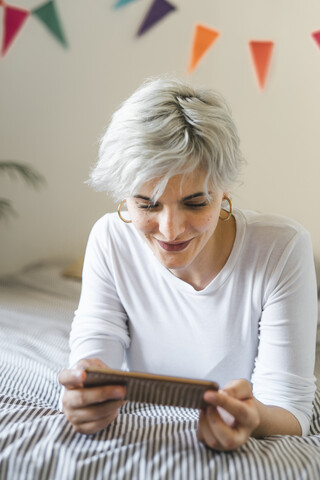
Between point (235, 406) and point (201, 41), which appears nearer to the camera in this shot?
point (235, 406)

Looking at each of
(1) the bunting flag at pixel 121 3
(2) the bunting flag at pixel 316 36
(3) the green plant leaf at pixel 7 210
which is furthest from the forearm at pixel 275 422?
(1) the bunting flag at pixel 121 3

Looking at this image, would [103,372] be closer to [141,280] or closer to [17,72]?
[141,280]

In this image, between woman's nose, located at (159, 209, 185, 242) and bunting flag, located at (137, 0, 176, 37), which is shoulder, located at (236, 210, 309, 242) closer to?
woman's nose, located at (159, 209, 185, 242)

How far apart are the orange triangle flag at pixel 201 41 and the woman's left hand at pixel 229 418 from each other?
85.4 inches

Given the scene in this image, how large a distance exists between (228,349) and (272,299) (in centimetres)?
15

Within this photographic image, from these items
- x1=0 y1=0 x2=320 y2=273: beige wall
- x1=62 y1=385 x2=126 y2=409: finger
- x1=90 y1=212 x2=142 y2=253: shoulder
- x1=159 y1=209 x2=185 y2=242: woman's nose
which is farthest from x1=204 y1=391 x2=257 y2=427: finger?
x1=0 y1=0 x2=320 y2=273: beige wall

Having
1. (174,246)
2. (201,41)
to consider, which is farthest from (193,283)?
(201,41)

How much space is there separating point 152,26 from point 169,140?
1.94 meters

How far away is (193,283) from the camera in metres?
1.10

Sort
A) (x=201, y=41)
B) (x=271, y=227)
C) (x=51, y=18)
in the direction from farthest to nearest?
(x=201, y=41), (x=51, y=18), (x=271, y=227)

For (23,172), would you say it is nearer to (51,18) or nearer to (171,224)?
(51,18)

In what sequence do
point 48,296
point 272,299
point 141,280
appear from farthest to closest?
1. point 48,296
2. point 141,280
3. point 272,299

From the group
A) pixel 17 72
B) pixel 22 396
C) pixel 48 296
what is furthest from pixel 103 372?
pixel 17 72

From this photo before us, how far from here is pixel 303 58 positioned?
8.45ft
